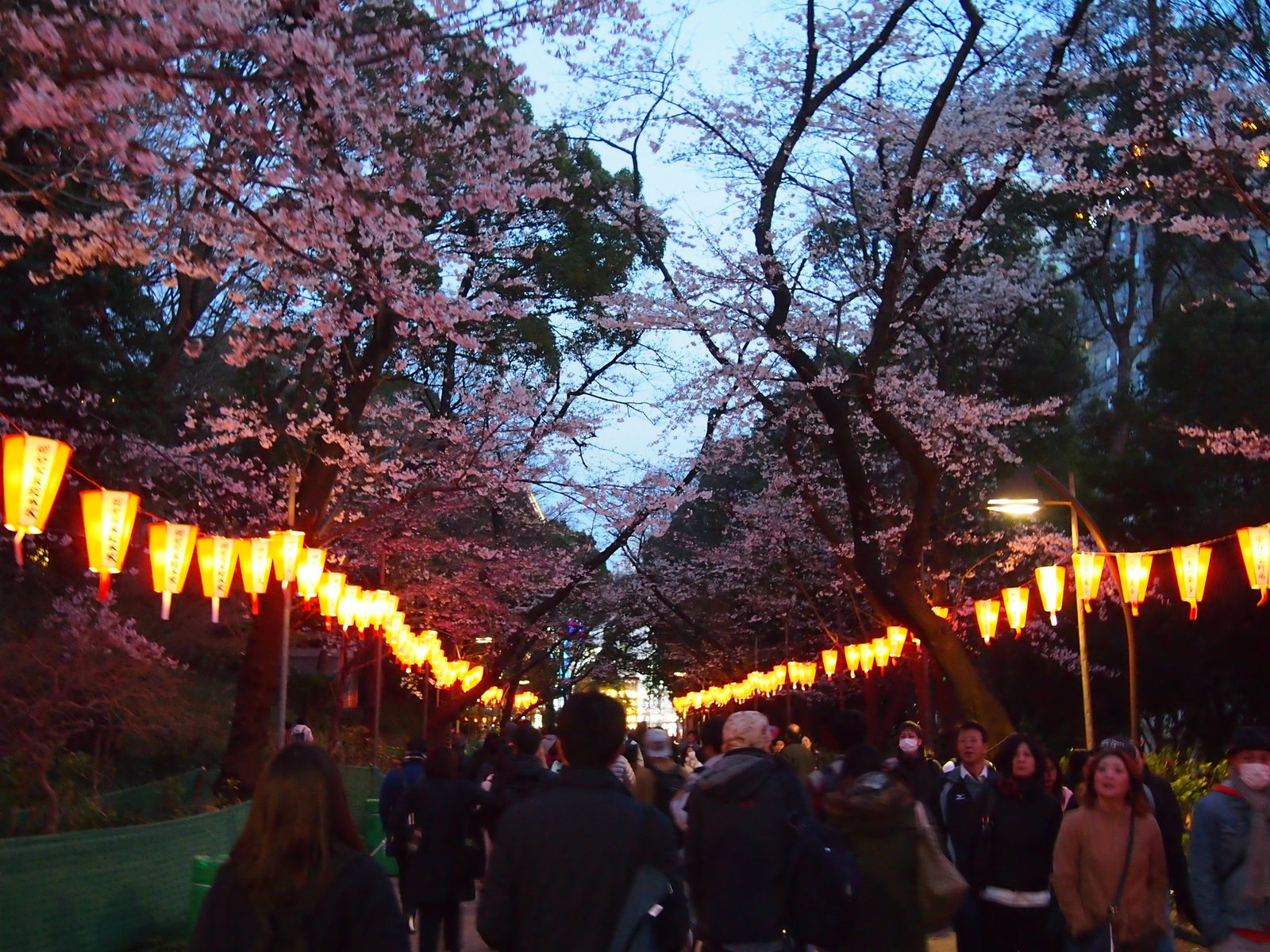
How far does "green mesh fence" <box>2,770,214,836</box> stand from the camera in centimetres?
1093

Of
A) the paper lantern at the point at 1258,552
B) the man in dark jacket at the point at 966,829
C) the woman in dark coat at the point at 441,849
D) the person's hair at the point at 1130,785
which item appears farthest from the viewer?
the paper lantern at the point at 1258,552

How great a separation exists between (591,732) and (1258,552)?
10.6 metres

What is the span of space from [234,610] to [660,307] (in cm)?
1196

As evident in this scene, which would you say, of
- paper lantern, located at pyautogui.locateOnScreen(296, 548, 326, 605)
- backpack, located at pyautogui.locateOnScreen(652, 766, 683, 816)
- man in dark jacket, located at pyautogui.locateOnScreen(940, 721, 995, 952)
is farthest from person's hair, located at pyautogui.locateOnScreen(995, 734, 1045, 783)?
paper lantern, located at pyautogui.locateOnScreen(296, 548, 326, 605)

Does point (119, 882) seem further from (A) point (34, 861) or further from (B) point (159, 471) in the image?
(B) point (159, 471)

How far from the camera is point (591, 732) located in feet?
14.1

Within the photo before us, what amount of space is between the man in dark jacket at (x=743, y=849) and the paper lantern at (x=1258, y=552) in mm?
9320

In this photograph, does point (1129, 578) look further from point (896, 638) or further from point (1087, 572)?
point (896, 638)

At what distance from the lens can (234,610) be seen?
80.6ft

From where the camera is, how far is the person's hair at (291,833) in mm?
3098

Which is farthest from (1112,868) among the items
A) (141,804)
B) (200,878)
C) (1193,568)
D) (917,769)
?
(141,804)

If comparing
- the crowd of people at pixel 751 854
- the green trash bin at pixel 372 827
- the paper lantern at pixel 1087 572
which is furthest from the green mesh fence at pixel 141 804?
the paper lantern at pixel 1087 572

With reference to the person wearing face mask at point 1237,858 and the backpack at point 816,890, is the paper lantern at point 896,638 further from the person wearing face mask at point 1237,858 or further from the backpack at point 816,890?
the backpack at point 816,890

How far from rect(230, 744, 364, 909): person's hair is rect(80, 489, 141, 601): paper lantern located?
26.3 feet
